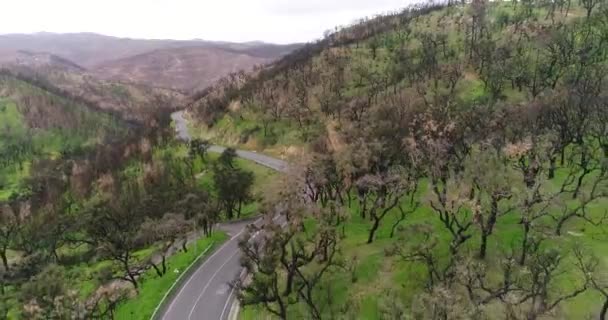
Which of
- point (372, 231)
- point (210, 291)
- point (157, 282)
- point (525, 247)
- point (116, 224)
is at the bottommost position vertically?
point (157, 282)

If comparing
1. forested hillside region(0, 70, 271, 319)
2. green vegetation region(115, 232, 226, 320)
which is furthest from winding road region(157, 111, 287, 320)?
forested hillside region(0, 70, 271, 319)

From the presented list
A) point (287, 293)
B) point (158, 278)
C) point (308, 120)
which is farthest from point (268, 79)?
point (287, 293)

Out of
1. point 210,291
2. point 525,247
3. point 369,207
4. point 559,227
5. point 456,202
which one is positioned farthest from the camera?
point 369,207

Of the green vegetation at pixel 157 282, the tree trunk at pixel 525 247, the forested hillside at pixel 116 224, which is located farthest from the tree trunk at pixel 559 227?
the forested hillside at pixel 116 224

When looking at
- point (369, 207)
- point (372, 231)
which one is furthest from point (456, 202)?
point (369, 207)

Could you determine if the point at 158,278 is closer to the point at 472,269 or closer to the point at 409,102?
the point at 472,269

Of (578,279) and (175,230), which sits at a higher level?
(578,279)

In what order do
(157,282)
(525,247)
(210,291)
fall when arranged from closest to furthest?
1. (525,247)
2. (210,291)
3. (157,282)

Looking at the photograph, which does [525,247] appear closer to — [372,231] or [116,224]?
[372,231]
